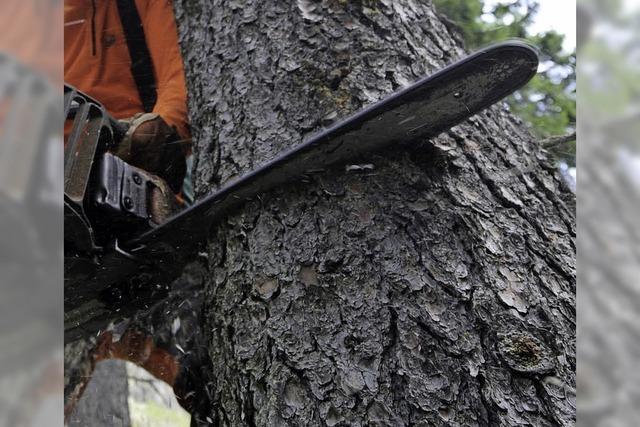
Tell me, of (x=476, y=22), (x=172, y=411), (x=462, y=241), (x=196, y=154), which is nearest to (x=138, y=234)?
(x=196, y=154)

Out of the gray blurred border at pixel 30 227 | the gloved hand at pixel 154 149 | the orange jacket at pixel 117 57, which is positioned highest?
the gray blurred border at pixel 30 227

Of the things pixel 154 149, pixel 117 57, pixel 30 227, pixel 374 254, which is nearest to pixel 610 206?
pixel 374 254

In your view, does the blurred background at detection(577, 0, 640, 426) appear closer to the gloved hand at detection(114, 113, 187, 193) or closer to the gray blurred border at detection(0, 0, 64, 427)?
the gray blurred border at detection(0, 0, 64, 427)

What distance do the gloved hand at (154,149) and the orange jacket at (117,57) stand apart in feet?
0.07

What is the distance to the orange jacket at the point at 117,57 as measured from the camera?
842 mm

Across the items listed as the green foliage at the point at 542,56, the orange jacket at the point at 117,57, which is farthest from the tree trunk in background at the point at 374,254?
the orange jacket at the point at 117,57

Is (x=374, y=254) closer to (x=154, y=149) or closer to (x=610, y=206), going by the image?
(x=610, y=206)

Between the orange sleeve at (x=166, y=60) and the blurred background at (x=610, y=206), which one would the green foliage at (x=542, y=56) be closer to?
the blurred background at (x=610, y=206)

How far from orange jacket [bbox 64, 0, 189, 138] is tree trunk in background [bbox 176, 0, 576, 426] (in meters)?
0.14

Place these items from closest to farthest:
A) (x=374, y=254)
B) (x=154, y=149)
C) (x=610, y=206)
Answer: (x=610, y=206), (x=374, y=254), (x=154, y=149)

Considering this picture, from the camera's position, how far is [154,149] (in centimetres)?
81

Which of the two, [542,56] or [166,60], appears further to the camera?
[166,60]

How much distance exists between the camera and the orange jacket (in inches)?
33.2

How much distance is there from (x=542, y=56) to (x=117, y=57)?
0.60m
